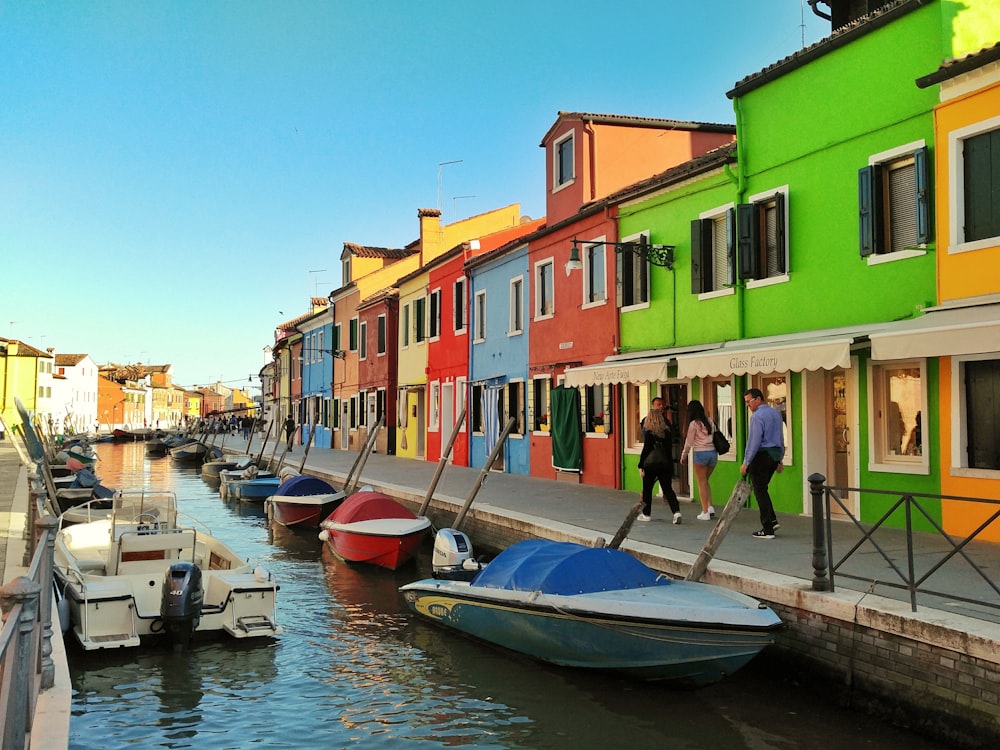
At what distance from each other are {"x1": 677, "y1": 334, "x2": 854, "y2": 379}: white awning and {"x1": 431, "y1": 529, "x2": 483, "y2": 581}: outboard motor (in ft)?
13.2

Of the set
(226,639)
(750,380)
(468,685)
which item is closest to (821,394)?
(750,380)

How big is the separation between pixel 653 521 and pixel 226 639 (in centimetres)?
601

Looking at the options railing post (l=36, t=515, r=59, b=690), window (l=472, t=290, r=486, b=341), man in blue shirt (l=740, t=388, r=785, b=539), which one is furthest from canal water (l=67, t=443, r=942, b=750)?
window (l=472, t=290, r=486, b=341)

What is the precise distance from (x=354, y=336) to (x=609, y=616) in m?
32.8

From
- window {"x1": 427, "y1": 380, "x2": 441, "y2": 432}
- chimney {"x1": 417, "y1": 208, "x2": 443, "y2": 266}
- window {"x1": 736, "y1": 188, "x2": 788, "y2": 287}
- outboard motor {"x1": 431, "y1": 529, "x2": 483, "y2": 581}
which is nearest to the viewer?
outboard motor {"x1": 431, "y1": 529, "x2": 483, "y2": 581}

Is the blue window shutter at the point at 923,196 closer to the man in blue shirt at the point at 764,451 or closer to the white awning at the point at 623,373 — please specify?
the man in blue shirt at the point at 764,451

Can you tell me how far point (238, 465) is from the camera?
34.0 metres

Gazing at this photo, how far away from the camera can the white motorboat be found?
8.97m

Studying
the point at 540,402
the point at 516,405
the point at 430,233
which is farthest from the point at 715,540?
the point at 430,233

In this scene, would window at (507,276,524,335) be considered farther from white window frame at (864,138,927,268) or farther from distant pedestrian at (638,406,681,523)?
white window frame at (864,138,927,268)

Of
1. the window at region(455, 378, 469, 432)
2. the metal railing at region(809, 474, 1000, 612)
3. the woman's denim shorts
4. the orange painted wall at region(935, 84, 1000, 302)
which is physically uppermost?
the orange painted wall at region(935, 84, 1000, 302)

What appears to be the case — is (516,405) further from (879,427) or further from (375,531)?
(879,427)

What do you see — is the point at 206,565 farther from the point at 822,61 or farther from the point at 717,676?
the point at 822,61

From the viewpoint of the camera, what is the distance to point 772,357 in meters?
11.1
